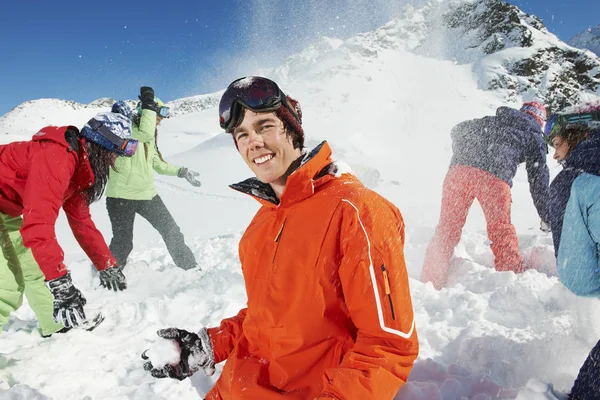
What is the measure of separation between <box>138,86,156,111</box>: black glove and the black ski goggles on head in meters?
3.58

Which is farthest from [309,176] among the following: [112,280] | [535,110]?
[535,110]

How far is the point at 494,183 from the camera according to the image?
3787 millimetres

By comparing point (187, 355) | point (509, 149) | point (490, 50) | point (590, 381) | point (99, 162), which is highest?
point (490, 50)

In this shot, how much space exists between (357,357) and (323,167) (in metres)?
0.62

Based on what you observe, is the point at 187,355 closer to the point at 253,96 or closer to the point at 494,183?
the point at 253,96

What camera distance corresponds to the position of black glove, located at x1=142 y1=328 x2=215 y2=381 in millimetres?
1507

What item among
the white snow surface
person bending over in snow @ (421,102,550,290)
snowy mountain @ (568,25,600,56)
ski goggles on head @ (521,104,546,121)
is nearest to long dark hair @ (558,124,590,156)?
the white snow surface

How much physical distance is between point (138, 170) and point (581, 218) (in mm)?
4330

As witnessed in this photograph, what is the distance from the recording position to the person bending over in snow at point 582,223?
60.6 inches

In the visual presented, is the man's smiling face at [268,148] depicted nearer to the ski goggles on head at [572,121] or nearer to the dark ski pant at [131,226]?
the ski goggles on head at [572,121]

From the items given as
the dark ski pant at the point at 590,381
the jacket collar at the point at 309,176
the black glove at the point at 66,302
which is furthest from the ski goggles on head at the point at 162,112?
the dark ski pant at the point at 590,381

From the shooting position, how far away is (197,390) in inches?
90.1

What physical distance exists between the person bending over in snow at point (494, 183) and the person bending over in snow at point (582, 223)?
1762 mm

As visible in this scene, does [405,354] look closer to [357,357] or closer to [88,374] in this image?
[357,357]
